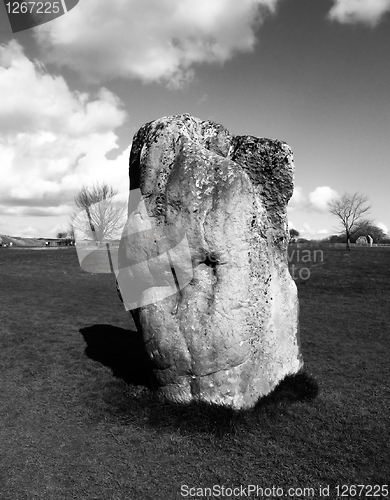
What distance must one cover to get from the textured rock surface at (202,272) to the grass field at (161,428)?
1.67 feet

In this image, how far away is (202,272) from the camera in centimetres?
563

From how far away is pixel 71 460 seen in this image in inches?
188

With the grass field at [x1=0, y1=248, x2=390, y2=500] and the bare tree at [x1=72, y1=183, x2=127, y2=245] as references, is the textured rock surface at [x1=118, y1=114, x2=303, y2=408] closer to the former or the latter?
the grass field at [x1=0, y1=248, x2=390, y2=500]

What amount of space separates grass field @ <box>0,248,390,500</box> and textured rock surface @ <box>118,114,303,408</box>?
51 centimetres

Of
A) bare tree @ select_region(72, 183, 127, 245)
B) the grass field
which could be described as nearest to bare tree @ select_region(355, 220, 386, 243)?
bare tree @ select_region(72, 183, 127, 245)

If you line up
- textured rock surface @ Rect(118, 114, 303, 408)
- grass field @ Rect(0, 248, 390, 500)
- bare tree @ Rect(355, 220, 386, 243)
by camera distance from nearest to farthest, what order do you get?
grass field @ Rect(0, 248, 390, 500) < textured rock surface @ Rect(118, 114, 303, 408) < bare tree @ Rect(355, 220, 386, 243)

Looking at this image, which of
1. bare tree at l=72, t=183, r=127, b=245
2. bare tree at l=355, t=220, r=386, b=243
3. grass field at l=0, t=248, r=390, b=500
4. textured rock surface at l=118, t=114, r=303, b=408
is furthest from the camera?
bare tree at l=355, t=220, r=386, b=243

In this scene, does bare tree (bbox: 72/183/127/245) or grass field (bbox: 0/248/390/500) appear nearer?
grass field (bbox: 0/248/390/500)

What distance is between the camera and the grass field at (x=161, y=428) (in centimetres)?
436

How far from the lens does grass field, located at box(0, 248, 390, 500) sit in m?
4.36

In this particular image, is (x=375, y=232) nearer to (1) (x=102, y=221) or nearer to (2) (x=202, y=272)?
(1) (x=102, y=221)

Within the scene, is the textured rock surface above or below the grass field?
above

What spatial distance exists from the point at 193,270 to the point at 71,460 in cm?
300

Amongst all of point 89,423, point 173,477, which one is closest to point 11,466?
point 89,423
